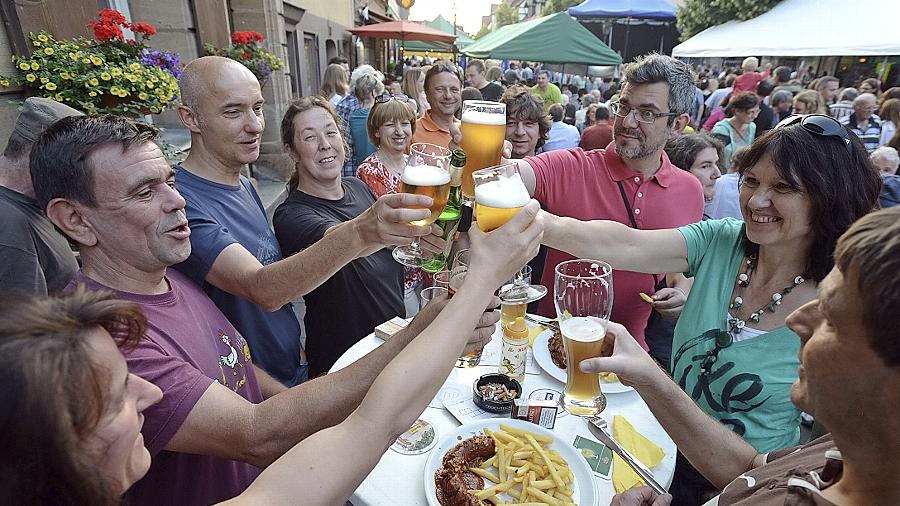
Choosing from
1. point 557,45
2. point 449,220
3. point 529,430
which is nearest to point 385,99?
point 449,220

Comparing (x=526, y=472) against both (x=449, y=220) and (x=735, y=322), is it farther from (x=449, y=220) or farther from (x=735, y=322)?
(x=735, y=322)

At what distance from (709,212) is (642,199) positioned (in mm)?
1981

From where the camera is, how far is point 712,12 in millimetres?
20828

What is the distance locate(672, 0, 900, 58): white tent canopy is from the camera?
25.5ft

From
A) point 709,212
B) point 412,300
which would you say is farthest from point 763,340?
point 709,212

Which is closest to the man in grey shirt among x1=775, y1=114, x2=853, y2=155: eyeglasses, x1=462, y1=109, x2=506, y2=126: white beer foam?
x1=462, y1=109, x2=506, y2=126: white beer foam

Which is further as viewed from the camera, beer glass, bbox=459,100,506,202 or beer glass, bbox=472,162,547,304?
beer glass, bbox=459,100,506,202

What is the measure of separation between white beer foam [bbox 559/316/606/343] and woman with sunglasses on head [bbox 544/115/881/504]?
67 cm

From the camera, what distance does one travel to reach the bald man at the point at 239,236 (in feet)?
7.06

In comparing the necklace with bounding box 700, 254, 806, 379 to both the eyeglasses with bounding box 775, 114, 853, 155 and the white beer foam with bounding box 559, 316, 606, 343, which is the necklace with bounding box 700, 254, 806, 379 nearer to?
the eyeglasses with bounding box 775, 114, 853, 155

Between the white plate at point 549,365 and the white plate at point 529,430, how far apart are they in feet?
1.39

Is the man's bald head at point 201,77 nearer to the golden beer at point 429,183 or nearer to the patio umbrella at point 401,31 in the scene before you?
the golden beer at point 429,183

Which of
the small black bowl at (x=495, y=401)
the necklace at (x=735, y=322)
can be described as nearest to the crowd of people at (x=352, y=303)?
the necklace at (x=735, y=322)

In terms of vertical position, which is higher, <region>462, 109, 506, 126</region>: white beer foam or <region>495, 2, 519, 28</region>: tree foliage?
<region>495, 2, 519, 28</region>: tree foliage
